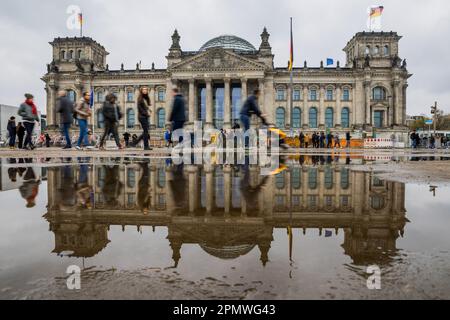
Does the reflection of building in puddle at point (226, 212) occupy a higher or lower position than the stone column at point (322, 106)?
lower

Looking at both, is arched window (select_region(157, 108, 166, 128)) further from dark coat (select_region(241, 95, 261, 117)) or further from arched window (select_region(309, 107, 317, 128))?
dark coat (select_region(241, 95, 261, 117))

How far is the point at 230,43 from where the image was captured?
6650cm

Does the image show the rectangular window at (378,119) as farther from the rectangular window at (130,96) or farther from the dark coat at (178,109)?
the dark coat at (178,109)

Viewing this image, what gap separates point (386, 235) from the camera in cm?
201

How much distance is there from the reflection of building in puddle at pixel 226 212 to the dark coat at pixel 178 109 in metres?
5.46

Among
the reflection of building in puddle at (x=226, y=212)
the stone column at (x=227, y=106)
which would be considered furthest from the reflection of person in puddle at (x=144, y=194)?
the stone column at (x=227, y=106)

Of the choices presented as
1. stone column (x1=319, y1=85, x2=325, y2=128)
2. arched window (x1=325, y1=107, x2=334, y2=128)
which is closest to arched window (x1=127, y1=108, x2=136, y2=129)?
stone column (x1=319, y1=85, x2=325, y2=128)

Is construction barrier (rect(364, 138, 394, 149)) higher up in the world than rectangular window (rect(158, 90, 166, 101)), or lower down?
lower down

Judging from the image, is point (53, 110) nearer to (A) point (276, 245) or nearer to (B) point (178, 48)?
(B) point (178, 48)

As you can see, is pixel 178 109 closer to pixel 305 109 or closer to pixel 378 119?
pixel 305 109

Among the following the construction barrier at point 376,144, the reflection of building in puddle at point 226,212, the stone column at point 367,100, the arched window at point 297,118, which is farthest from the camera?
the arched window at point 297,118

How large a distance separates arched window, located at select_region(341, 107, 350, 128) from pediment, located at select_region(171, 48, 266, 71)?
1593cm

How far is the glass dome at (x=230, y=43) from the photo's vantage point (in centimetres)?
6608

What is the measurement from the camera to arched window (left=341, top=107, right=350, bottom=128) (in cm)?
5872
